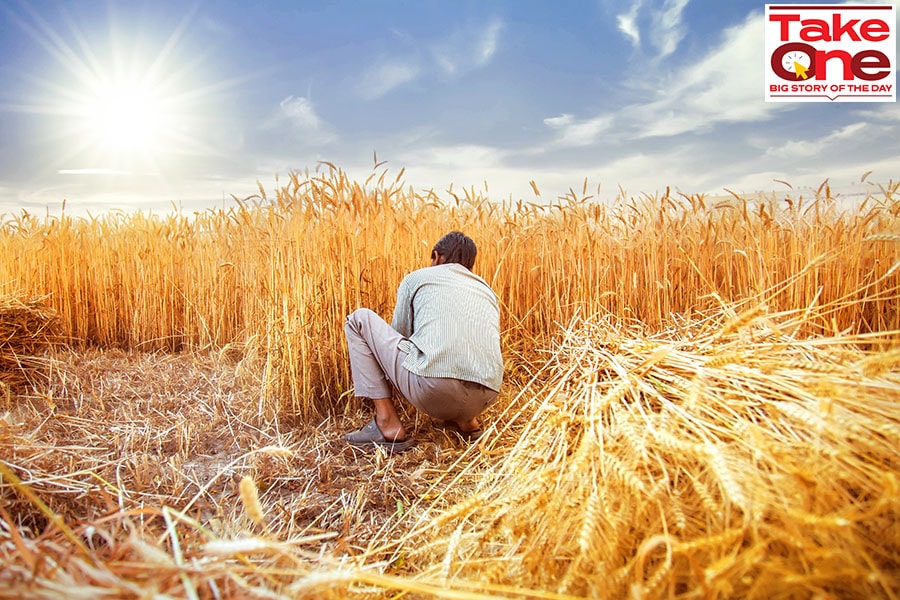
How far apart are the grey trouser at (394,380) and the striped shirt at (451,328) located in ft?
0.14

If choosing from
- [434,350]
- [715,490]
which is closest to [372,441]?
[434,350]

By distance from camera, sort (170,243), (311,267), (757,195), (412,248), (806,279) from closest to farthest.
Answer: (311,267)
(412,248)
(806,279)
(757,195)
(170,243)

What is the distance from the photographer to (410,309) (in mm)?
2449

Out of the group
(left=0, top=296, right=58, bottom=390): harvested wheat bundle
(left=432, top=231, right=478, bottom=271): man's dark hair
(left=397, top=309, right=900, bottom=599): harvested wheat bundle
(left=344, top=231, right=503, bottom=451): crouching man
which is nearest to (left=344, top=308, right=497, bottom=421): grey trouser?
(left=344, top=231, right=503, bottom=451): crouching man

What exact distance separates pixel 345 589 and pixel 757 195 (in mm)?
3238

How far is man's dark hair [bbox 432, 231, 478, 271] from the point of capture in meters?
2.46

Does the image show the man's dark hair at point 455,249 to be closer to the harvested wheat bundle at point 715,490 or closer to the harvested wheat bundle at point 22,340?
the harvested wheat bundle at point 715,490

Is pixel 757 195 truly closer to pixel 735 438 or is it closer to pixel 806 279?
pixel 806 279

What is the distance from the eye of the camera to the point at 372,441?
2.43 metres

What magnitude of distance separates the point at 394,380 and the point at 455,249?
2.04 feet

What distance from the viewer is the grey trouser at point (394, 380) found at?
227 cm

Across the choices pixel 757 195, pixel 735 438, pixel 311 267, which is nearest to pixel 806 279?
pixel 757 195

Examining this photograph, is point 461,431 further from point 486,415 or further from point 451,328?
point 451,328

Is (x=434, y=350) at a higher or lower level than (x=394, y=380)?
higher
